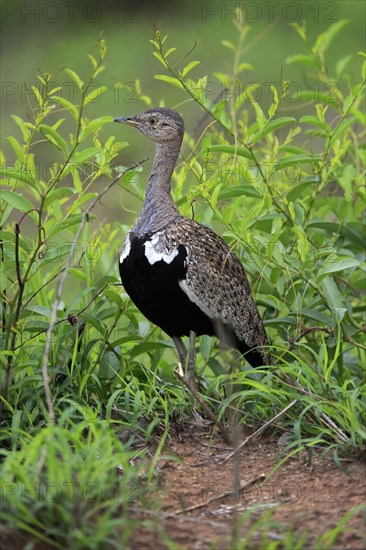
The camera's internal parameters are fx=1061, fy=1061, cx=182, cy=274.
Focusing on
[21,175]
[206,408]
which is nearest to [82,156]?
[21,175]

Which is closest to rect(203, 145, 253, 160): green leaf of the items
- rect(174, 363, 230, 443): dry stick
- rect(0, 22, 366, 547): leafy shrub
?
rect(0, 22, 366, 547): leafy shrub

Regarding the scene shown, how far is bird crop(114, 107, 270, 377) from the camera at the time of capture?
4.85m

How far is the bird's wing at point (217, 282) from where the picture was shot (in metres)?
4.92

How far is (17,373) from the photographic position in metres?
4.93

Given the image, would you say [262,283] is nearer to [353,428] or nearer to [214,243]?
[214,243]

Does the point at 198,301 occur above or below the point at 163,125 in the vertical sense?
below

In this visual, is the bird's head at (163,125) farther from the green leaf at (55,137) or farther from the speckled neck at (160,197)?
the green leaf at (55,137)

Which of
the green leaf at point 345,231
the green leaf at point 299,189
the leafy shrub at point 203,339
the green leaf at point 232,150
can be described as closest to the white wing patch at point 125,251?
the leafy shrub at point 203,339

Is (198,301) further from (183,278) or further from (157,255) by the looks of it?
(157,255)

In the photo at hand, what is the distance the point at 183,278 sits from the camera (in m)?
4.89

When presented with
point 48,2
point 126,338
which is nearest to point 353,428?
point 126,338

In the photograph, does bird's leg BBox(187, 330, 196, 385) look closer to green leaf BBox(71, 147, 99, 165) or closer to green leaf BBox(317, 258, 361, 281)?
green leaf BBox(317, 258, 361, 281)

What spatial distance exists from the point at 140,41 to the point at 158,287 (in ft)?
23.7

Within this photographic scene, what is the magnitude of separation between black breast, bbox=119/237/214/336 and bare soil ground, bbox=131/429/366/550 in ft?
1.98
